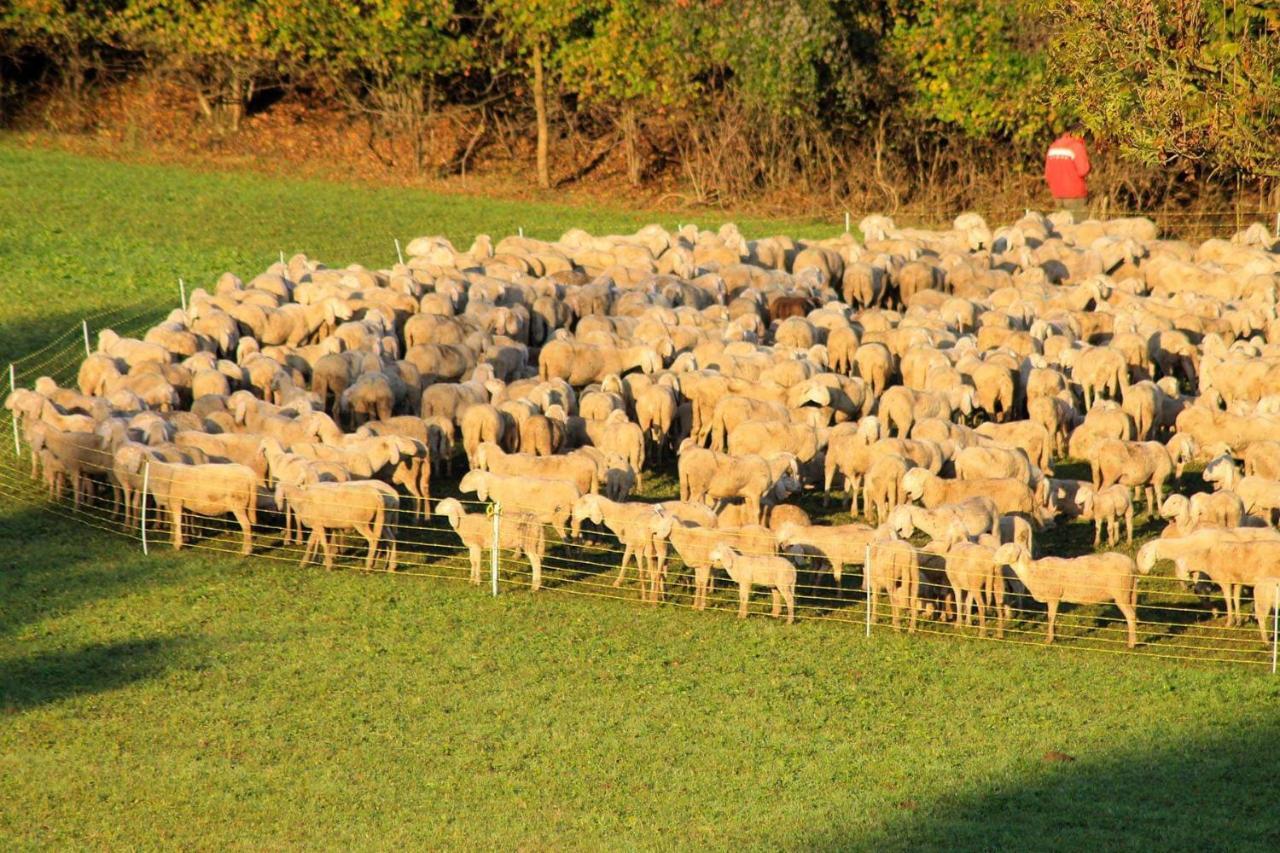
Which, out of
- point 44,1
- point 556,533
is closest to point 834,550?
point 556,533

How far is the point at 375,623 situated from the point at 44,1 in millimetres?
33993

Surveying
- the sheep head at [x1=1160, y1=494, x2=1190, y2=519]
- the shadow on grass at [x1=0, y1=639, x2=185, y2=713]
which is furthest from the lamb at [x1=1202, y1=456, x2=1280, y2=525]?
the shadow on grass at [x1=0, y1=639, x2=185, y2=713]

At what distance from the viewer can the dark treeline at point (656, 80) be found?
3850cm

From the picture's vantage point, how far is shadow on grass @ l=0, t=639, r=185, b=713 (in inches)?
555

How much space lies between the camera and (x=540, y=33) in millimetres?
41438

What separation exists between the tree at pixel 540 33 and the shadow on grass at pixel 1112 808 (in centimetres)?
3034

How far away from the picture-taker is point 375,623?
15.9 metres

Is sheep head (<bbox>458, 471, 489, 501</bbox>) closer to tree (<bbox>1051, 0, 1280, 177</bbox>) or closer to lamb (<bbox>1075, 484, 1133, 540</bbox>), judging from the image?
lamb (<bbox>1075, 484, 1133, 540</bbox>)

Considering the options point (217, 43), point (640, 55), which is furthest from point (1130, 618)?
point (217, 43)

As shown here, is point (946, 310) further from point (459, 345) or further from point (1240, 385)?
point (459, 345)

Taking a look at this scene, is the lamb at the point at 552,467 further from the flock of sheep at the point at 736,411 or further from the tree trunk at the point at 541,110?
the tree trunk at the point at 541,110

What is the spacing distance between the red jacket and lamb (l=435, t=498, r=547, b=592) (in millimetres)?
21537

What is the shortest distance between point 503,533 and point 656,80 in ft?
83.7

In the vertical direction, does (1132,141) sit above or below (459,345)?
above
